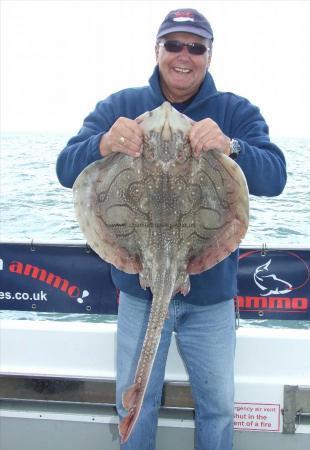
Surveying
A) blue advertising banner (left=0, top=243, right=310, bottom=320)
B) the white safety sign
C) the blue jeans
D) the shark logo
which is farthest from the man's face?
the white safety sign

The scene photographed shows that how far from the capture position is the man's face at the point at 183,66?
2496mm

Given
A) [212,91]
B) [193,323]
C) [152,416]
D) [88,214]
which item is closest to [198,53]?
[212,91]

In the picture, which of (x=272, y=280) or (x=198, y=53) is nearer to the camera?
(x=198, y=53)

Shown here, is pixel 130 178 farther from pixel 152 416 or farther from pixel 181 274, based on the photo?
pixel 152 416

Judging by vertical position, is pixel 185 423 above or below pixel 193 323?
below

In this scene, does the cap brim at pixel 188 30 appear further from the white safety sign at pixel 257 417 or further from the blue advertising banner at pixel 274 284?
the white safety sign at pixel 257 417

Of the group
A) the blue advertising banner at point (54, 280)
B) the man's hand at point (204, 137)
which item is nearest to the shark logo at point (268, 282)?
the blue advertising banner at point (54, 280)

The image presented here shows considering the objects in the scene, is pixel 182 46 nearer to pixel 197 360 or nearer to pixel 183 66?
pixel 183 66

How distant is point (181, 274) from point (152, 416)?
0.95m

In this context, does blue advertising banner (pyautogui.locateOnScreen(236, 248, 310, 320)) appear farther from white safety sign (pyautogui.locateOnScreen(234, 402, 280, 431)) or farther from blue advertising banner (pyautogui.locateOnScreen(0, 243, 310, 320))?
white safety sign (pyautogui.locateOnScreen(234, 402, 280, 431))

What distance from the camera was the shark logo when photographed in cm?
374

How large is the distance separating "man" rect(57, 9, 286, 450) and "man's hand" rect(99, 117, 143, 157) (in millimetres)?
406

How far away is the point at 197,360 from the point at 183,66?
144 centimetres

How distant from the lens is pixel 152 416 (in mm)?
2707
